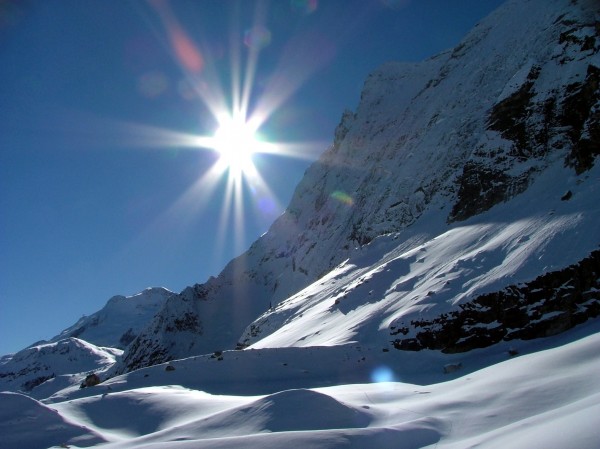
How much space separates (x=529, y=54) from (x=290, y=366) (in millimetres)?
36967

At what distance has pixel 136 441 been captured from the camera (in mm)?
9703

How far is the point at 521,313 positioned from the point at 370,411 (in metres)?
10.4

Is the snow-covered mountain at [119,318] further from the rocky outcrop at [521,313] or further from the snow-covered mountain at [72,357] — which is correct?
the rocky outcrop at [521,313]

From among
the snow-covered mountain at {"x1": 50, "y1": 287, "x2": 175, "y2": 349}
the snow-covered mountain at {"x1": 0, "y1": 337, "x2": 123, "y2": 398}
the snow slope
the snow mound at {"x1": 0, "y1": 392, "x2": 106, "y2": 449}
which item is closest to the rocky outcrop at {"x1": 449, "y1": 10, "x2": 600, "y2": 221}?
the snow slope

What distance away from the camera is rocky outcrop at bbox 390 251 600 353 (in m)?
16.7

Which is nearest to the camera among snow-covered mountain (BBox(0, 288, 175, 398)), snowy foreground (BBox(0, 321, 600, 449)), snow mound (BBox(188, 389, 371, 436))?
snowy foreground (BBox(0, 321, 600, 449))

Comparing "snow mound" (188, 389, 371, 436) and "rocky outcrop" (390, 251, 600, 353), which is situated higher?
"rocky outcrop" (390, 251, 600, 353)

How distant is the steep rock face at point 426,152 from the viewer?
30797 mm

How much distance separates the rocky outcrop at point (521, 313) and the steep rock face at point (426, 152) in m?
10.5

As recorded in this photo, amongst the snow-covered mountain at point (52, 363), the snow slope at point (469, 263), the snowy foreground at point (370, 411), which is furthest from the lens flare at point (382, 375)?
the snow-covered mountain at point (52, 363)

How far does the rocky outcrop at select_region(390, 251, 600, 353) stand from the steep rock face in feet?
34.6

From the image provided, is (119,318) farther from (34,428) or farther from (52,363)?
(34,428)

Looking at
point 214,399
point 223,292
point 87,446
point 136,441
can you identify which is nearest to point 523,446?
point 136,441

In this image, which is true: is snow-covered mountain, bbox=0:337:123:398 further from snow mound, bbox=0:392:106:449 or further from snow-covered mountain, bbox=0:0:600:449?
snow mound, bbox=0:392:106:449
